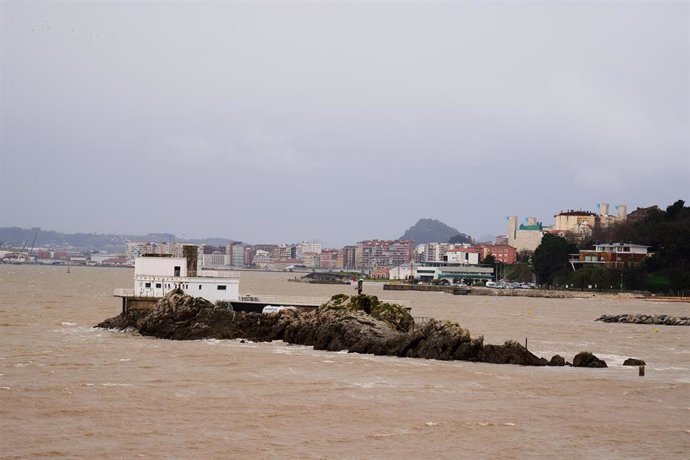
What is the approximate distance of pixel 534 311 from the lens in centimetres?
8375

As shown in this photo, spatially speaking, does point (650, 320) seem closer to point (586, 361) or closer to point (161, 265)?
point (586, 361)

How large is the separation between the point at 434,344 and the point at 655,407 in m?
11.0

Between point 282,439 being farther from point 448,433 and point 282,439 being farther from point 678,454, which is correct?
point 678,454

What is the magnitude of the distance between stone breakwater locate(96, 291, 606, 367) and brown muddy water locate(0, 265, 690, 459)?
3.24 ft

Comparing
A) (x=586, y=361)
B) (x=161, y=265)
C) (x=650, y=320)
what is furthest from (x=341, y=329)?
(x=650, y=320)

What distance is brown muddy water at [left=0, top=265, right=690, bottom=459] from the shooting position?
22.3m

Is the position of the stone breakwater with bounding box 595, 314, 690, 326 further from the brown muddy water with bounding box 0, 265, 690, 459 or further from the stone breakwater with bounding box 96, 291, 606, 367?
the stone breakwater with bounding box 96, 291, 606, 367

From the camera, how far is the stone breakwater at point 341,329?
125ft

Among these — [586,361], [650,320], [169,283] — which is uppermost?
[169,283]

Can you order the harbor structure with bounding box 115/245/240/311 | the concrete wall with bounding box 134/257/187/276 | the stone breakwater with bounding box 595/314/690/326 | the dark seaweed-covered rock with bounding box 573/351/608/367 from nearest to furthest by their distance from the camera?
the dark seaweed-covered rock with bounding box 573/351/608/367, the harbor structure with bounding box 115/245/240/311, the concrete wall with bounding box 134/257/187/276, the stone breakwater with bounding box 595/314/690/326

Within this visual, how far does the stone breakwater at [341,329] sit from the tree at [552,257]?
91.1 metres

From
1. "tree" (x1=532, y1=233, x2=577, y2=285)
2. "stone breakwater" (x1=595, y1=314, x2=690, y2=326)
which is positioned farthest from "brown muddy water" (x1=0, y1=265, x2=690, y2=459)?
"tree" (x1=532, y1=233, x2=577, y2=285)

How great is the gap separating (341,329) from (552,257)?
3760 inches

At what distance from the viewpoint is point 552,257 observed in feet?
434
